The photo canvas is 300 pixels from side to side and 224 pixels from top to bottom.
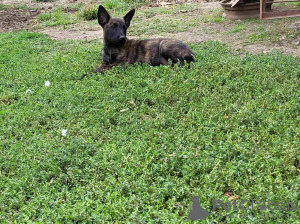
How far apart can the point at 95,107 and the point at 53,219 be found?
2.43m

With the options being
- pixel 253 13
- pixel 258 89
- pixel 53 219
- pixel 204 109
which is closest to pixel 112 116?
pixel 204 109

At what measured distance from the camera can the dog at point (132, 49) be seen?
657 cm

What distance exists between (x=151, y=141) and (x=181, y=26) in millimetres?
7118

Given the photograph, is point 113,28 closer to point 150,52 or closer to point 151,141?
point 150,52

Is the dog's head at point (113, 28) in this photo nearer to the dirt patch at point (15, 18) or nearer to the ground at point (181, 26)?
the ground at point (181, 26)

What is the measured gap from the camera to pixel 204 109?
4688 millimetres

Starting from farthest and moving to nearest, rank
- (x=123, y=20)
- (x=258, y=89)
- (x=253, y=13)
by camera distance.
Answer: (x=253, y=13), (x=123, y=20), (x=258, y=89)

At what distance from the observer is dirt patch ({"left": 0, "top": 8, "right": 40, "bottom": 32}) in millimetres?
12852

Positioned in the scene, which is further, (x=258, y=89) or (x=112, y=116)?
(x=258, y=89)

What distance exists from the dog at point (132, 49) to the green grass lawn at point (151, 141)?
0.33m

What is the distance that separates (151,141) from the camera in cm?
407

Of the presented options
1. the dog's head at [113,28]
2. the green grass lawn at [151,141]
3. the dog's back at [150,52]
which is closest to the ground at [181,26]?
the green grass lawn at [151,141]

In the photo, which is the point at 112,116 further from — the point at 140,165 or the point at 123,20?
the point at 123,20

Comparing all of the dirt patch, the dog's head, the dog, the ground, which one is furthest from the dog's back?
the dirt patch
